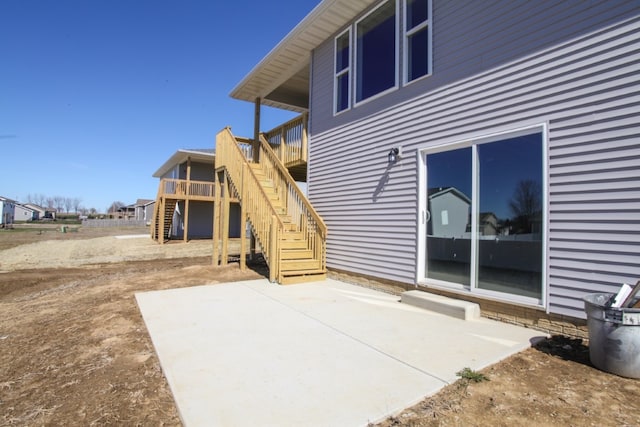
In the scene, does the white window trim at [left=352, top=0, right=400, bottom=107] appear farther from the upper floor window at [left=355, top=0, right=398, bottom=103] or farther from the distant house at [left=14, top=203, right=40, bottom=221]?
the distant house at [left=14, top=203, right=40, bottom=221]

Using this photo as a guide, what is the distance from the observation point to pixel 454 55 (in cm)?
456

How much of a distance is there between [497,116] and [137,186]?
6682 cm

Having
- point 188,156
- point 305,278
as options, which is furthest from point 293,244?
point 188,156

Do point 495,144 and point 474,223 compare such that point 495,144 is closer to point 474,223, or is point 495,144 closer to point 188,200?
point 474,223

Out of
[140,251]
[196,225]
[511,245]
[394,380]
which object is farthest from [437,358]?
[196,225]

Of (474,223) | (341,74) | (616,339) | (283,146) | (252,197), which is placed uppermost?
(341,74)

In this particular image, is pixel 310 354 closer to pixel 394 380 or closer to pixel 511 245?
pixel 394 380

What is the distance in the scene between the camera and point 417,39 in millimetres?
5207

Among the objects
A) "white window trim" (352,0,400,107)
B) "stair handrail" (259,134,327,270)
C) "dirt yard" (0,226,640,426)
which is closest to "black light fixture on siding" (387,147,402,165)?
"white window trim" (352,0,400,107)

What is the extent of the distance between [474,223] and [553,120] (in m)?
1.48

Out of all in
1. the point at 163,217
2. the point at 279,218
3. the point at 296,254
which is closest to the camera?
the point at 279,218

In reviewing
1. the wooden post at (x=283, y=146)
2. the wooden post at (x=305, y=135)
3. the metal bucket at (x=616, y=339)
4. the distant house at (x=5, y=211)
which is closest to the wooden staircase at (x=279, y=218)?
the wooden post at (x=283, y=146)

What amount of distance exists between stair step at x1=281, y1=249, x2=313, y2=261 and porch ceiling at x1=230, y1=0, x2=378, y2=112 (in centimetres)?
478

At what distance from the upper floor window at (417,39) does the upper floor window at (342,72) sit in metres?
1.60
